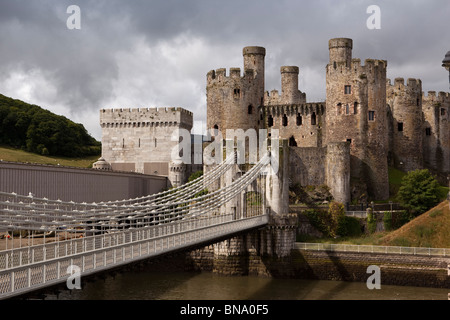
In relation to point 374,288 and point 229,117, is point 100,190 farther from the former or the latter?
point 374,288

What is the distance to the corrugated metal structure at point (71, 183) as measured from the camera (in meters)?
24.8

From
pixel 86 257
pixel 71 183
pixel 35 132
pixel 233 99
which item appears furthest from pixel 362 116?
pixel 35 132

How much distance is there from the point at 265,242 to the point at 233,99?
13.1 metres

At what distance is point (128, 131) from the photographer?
42125 mm

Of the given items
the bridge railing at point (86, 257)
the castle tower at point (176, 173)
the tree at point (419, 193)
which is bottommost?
the bridge railing at point (86, 257)

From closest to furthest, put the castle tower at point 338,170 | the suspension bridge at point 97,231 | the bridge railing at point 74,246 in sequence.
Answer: the suspension bridge at point 97,231
the bridge railing at point 74,246
the castle tower at point 338,170

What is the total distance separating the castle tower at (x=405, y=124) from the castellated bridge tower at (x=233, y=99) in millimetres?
9041

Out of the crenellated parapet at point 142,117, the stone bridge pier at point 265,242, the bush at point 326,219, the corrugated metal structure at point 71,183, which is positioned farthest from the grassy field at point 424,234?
the crenellated parapet at point 142,117

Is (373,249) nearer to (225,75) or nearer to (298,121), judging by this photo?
(298,121)

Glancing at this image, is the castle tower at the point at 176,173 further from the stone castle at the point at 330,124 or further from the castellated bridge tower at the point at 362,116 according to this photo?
the castellated bridge tower at the point at 362,116
